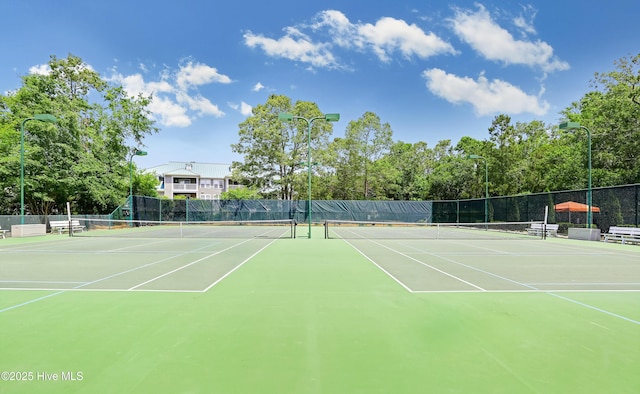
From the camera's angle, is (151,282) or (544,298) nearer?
(544,298)

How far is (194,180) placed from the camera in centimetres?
7012

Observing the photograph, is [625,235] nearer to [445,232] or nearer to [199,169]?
[445,232]

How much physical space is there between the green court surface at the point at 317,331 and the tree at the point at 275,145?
1273 inches

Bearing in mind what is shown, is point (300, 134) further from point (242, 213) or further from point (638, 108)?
point (638, 108)

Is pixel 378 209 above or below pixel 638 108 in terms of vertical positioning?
below

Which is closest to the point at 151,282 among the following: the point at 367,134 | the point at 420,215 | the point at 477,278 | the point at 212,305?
the point at 212,305

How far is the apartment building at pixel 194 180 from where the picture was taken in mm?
68875

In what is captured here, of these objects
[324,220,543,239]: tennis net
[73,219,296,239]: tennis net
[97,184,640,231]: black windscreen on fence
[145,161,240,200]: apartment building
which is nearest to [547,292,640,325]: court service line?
[324,220,543,239]: tennis net

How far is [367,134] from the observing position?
46250mm

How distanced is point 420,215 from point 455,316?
3399 centimetres

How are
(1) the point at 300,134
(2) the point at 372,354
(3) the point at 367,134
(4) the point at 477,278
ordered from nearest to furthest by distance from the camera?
(2) the point at 372,354, (4) the point at 477,278, (1) the point at 300,134, (3) the point at 367,134

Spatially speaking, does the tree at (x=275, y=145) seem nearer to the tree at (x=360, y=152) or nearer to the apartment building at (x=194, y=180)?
the tree at (x=360, y=152)

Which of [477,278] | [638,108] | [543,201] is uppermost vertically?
[638,108]

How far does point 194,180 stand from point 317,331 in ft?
231
